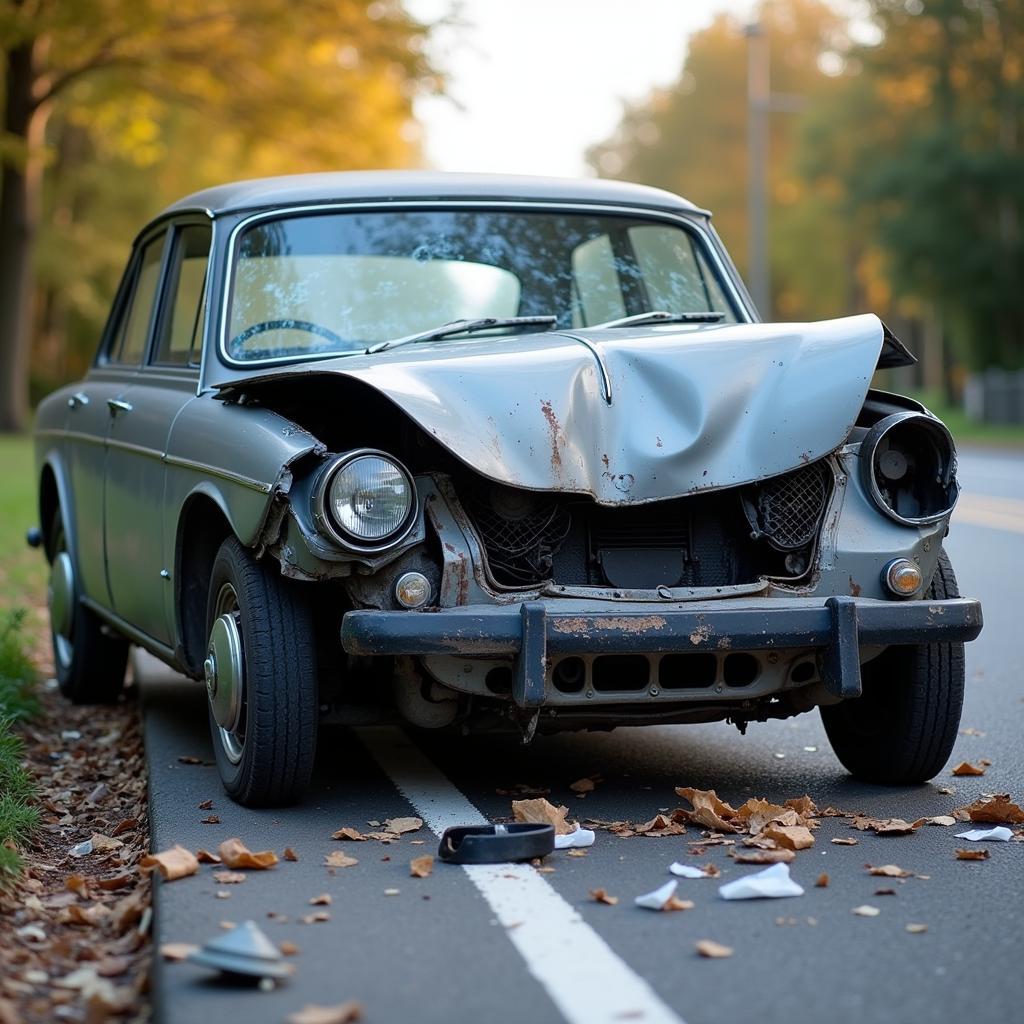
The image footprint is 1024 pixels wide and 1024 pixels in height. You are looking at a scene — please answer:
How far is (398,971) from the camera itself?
12.1 feet

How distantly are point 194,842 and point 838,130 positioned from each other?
48.1 m

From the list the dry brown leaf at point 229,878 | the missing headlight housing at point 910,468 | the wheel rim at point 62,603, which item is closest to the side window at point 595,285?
the missing headlight housing at point 910,468

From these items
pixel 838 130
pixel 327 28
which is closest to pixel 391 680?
pixel 327 28

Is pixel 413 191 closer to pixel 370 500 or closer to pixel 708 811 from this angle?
pixel 370 500

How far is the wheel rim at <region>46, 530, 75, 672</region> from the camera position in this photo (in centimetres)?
757

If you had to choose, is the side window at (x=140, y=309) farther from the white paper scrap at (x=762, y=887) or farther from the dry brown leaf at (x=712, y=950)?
the dry brown leaf at (x=712, y=950)

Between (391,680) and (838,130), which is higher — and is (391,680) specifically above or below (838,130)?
below

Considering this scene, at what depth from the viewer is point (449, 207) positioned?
6.52 meters

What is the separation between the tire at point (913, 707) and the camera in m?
5.44

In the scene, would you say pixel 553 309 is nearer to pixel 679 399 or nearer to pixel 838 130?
pixel 679 399

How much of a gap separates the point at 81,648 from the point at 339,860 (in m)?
3.17

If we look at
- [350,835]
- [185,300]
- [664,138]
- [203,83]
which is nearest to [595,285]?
[185,300]

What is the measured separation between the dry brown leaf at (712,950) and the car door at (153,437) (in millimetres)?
2609

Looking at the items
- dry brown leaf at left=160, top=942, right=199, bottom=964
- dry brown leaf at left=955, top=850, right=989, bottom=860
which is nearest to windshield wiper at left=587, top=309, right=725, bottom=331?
dry brown leaf at left=955, top=850, right=989, bottom=860
